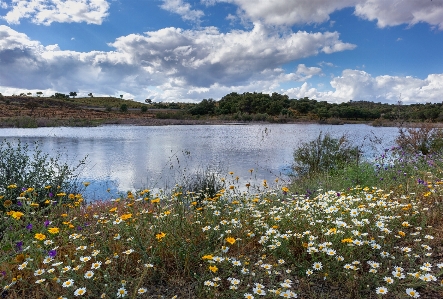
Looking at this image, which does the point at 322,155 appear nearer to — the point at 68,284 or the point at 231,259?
the point at 231,259

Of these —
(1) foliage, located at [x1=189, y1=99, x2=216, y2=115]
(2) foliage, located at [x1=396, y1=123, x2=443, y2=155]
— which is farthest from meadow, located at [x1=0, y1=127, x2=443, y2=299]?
(1) foliage, located at [x1=189, y1=99, x2=216, y2=115]

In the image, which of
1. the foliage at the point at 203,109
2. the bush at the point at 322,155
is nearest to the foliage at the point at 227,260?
the bush at the point at 322,155

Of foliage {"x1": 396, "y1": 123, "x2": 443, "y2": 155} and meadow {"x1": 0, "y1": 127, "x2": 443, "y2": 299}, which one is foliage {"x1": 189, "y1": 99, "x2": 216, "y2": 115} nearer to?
foliage {"x1": 396, "y1": 123, "x2": 443, "y2": 155}

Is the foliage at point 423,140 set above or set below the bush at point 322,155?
above

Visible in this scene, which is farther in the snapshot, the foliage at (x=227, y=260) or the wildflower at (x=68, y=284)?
the foliage at (x=227, y=260)

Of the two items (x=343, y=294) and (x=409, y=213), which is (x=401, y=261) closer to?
(x=343, y=294)

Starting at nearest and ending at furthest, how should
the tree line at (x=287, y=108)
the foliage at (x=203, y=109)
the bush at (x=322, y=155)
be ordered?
the bush at (x=322, y=155), the tree line at (x=287, y=108), the foliage at (x=203, y=109)

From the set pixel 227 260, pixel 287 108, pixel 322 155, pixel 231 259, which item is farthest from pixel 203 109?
pixel 227 260

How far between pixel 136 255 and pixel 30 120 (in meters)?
39.1

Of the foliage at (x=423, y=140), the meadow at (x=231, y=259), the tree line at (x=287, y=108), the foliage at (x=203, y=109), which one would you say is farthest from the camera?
the foliage at (x=203, y=109)

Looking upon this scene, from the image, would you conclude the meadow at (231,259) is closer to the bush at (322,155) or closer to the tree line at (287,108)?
the bush at (322,155)

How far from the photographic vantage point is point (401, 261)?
279cm

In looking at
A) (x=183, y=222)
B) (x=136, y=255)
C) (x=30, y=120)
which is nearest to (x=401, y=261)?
(x=183, y=222)

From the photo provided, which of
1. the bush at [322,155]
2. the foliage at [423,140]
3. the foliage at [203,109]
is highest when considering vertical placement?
the foliage at [203,109]
